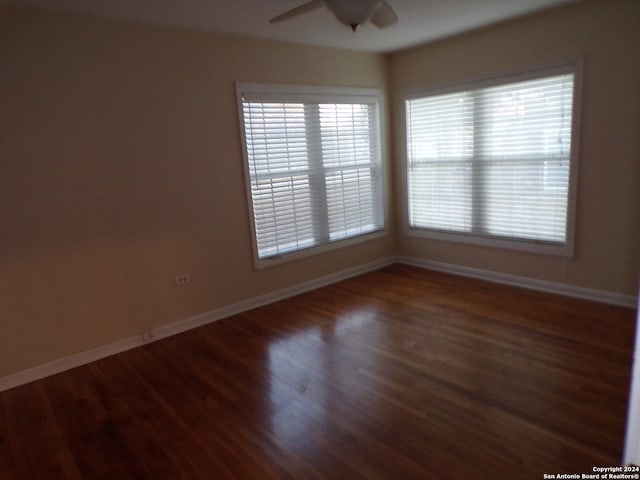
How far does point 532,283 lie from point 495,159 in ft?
4.12

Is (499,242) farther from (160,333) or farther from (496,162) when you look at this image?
(160,333)

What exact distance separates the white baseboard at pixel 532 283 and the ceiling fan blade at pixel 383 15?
281 centimetres

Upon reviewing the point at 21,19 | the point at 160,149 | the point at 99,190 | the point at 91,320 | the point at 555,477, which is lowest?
the point at 555,477

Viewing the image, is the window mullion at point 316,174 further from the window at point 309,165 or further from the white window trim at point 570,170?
the white window trim at point 570,170

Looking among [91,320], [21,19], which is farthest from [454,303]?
[21,19]

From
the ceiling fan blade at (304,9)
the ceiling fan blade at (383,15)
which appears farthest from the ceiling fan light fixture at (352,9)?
the ceiling fan blade at (383,15)

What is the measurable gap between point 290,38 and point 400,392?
313 cm

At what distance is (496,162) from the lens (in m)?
4.09

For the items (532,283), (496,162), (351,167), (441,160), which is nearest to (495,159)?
(496,162)

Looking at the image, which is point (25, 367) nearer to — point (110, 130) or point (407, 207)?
point (110, 130)

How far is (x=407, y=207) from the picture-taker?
5.05m

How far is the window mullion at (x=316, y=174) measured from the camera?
13.8 ft

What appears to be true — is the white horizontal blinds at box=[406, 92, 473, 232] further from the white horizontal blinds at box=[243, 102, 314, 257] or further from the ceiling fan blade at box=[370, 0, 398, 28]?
the ceiling fan blade at box=[370, 0, 398, 28]

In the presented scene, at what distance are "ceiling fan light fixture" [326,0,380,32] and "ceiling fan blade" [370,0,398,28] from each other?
221 millimetres
